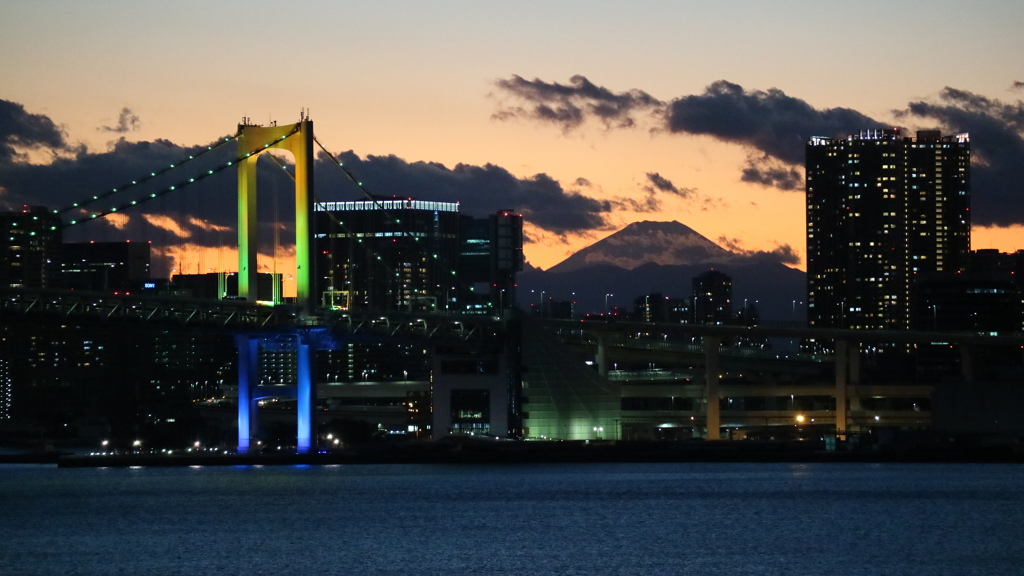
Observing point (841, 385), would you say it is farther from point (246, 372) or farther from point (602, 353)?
point (246, 372)

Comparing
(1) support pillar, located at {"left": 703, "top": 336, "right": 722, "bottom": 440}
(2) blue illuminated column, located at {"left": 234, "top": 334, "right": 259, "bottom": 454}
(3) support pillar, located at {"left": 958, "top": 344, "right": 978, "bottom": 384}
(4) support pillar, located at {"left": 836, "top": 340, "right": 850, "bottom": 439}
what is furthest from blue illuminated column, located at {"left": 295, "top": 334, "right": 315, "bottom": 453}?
(3) support pillar, located at {"left": 958, "top": 344, "right": 978, "bottom": 384}

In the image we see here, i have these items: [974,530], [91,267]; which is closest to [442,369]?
[974,530]

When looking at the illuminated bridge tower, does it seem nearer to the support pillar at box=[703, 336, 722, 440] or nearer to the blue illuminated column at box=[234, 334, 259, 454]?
the blue illuminated column at box=[234, 334, 259, 454]

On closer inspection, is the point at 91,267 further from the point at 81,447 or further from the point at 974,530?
the point at 974,530

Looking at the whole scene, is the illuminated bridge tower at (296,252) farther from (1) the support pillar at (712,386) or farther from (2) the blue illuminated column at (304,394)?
(1) the support pillar at (712,386)

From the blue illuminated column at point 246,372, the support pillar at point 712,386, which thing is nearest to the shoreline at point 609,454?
the support pillar at point 712,386

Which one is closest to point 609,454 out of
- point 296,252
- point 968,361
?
point 296,252
